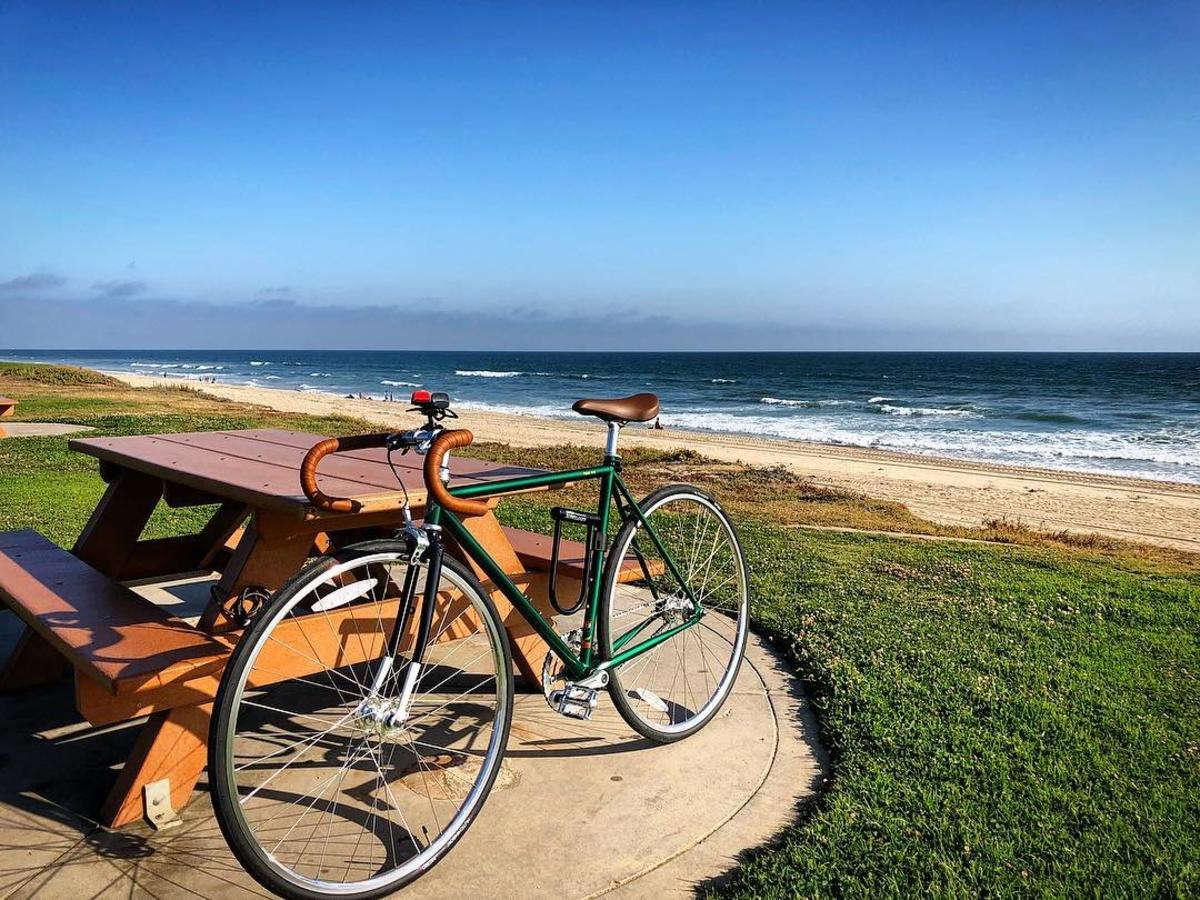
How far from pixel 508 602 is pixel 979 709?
6.93ft

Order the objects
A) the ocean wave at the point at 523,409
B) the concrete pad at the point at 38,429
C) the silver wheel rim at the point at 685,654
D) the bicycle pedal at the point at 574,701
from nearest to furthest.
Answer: the bicycle pedal at the point at 574,701
the silver wheel rim at the point at 685,654
the concrete pad at the point at 38,429
the ocean wave at the point at 523,409

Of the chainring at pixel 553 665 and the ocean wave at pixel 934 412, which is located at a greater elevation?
the chainring at pixel 553 665

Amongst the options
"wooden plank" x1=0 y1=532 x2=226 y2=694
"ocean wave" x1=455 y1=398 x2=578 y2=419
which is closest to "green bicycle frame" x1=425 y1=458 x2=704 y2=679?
"wooden plank" x1=0 y1=532 x2=226 y2=694

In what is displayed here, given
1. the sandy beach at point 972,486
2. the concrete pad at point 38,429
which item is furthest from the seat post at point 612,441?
the concrete pad at point 38,429

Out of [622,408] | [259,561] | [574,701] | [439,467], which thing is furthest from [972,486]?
[439,467]

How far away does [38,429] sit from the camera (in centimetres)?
1417

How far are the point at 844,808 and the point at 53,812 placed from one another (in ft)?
8.52

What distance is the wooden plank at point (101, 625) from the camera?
254 cm

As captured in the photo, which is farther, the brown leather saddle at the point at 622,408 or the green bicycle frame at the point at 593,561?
the brown leather saddle at the point at 622,408

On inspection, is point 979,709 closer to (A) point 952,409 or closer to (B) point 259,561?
(B) point 259,561

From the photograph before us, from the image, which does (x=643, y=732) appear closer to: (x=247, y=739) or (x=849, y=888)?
(x=849, y=888)

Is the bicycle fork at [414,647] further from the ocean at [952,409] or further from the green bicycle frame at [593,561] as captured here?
the ocean at [952,409]

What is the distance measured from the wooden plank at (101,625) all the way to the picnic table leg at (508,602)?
0.97 metres

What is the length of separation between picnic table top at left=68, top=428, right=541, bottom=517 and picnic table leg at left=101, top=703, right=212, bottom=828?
0.71 m
